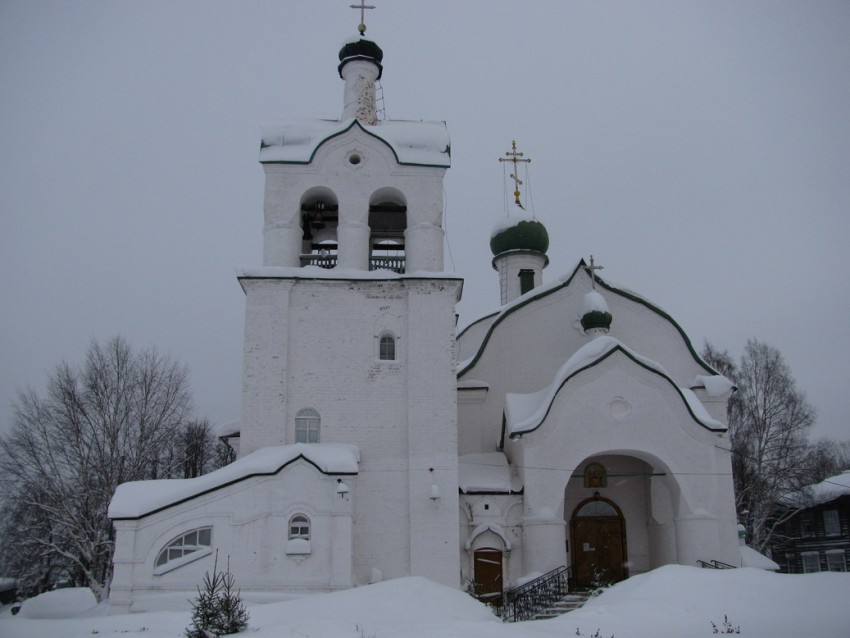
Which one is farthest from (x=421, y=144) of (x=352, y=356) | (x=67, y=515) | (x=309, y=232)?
(x=67, y=515)

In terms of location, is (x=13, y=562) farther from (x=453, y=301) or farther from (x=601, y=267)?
(x=601, y=267)

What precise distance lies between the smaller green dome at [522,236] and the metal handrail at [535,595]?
35.5 ft

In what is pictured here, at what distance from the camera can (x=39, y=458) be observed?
766 inches

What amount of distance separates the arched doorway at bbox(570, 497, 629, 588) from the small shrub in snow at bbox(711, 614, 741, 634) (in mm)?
5631

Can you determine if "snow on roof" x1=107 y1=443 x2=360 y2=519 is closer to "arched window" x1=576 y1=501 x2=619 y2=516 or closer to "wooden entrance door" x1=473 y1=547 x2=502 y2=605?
"wooden entrance door" x1=473 y1=547 x2=502 y2=605

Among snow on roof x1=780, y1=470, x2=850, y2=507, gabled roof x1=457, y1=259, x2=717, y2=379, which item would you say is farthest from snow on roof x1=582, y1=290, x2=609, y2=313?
snow on roof x1=780, y1=470, x2=850, y2=507

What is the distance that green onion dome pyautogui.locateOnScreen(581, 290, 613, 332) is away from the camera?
59.1 feet

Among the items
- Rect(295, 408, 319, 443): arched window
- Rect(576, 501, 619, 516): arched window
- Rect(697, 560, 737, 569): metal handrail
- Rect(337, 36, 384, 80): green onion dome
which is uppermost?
Rect(337, 36, 384, 80): green onion dome

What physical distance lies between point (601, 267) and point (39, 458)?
45.9 feet

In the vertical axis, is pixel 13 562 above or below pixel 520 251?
below

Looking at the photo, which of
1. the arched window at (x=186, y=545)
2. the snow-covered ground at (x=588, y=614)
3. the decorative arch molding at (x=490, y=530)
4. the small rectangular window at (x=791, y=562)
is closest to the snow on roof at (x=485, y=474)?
the decorative arch molding at (x=490, y=530)

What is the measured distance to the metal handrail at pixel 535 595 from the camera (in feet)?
46.4

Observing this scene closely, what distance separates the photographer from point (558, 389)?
52.1 feet

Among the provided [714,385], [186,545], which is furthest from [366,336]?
[714,385]
